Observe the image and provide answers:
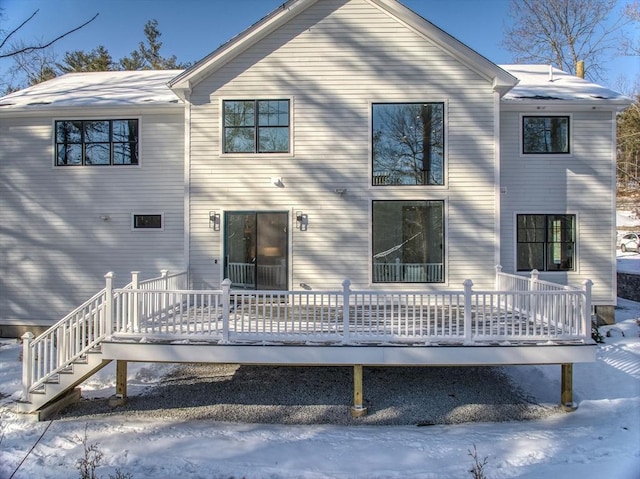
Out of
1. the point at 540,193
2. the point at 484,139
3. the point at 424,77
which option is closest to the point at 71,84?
Result: the point at 424,77

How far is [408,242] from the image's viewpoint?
28.6ft

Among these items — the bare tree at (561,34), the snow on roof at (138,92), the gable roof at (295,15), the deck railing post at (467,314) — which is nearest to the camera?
the deck railing post at (467,314)

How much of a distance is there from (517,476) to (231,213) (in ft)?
22.7

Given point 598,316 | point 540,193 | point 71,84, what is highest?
point 71,84

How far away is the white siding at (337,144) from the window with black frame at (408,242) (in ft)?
0.61

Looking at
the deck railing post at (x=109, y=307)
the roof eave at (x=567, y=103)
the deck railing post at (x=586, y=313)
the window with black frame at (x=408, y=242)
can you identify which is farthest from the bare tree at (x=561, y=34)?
the deck railing post at (x=109, y=307)

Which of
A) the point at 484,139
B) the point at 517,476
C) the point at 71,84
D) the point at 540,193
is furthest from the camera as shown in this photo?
the point at 71,84

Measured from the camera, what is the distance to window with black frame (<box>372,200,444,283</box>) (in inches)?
340

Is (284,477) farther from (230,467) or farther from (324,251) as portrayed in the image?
(324,251)

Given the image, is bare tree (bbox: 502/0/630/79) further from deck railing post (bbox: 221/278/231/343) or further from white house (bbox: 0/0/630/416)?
deck railing post (bbox: 221/278/231/343)

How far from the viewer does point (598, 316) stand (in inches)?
380

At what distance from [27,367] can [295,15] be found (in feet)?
27.8

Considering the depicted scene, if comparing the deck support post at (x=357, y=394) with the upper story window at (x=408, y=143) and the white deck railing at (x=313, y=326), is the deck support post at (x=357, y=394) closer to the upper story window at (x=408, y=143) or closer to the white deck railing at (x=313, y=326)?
the white deck railing at (x=313, y=326)

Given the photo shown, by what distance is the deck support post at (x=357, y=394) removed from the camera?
6.12 metres
